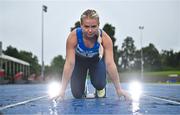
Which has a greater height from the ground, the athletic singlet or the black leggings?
the athletic singlet

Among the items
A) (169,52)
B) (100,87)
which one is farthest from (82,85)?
(169,52)

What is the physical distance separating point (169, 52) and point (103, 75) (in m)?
115

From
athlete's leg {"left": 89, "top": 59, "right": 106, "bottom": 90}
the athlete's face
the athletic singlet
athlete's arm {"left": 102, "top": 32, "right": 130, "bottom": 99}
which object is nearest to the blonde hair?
Result: the athlete's face

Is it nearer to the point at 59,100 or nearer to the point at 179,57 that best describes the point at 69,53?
the point at 59,100

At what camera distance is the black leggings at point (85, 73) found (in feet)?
24.9

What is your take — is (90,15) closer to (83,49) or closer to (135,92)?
(83,49)

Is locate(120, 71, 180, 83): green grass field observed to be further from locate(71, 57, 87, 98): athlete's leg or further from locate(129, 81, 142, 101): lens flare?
locate(71, 57, 87, 98): athlete's leg

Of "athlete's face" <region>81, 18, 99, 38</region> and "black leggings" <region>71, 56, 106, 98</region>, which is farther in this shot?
"black leggings" <region>71, 56, 106, 98</region>

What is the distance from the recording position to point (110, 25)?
2616 inches

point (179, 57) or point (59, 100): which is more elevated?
point (179, 57)

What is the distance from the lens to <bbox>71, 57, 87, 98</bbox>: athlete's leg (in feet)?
25.2

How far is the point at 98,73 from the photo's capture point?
772 cm

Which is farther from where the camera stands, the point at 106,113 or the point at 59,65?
the point at 59,65

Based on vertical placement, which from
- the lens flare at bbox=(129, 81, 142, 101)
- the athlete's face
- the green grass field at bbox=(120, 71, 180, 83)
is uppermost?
the green grass field at bbox=(120, 71, 180, 83)
